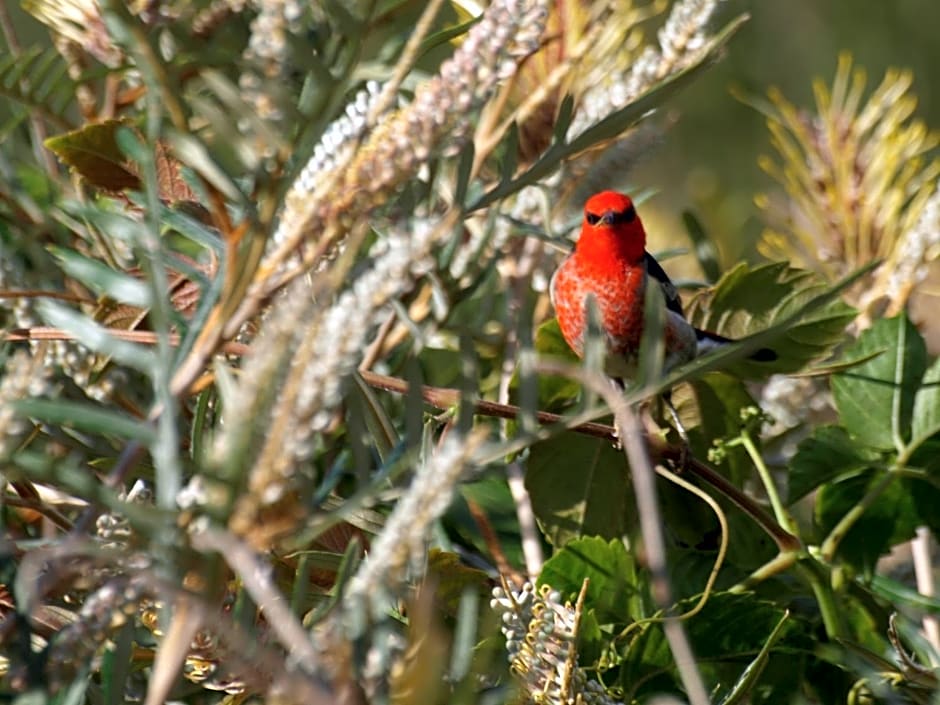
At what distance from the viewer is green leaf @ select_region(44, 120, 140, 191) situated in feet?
2.35

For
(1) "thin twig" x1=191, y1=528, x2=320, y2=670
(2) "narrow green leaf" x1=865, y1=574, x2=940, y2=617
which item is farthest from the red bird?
(1) "thin twig" x1=191, y1=528, x2=320, y2=670

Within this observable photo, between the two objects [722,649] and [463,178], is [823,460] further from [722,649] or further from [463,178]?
[463,178]

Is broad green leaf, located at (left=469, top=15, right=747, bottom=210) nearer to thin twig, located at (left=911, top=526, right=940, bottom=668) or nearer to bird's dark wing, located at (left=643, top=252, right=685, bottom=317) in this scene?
thin twig, located at (left=911, top=526, right=940, bottom=668)

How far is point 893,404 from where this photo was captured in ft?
2.67

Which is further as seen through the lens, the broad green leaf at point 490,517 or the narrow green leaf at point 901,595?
the broad green leaf at point 490,517

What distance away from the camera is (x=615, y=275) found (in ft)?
4.86

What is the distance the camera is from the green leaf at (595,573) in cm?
71

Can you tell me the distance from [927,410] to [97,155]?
52 cm

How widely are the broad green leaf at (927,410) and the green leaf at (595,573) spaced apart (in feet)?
0.69

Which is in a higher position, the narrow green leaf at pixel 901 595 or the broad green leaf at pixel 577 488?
the broad green leaf at pixel 577 488

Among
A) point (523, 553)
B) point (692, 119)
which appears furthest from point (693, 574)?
point (692, 119)

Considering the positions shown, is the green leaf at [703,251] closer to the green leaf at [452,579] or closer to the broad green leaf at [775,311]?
the broad green leaf at [775,311]

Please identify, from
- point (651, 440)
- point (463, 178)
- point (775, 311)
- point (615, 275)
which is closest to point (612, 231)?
point (615, 275)

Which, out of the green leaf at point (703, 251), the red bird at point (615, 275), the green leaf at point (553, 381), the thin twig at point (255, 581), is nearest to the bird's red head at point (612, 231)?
the red bird at point (615, 275)
